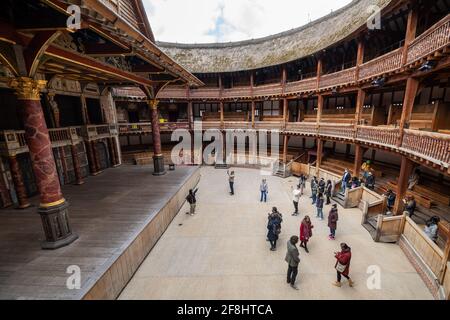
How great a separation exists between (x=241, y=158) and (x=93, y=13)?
18284 millimetres

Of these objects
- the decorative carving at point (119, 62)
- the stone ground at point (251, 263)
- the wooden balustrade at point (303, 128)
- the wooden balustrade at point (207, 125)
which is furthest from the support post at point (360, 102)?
the decorative carving at point (119, 62)

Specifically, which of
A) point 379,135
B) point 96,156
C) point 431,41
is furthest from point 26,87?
point 379,135

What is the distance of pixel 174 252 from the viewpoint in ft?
25.6

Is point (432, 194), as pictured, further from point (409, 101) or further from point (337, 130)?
point (337, 130)

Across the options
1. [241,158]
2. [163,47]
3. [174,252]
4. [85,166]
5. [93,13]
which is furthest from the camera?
[163,47]

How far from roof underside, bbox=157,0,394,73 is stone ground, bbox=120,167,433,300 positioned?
12.5 meters

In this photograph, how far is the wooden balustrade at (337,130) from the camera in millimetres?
12617

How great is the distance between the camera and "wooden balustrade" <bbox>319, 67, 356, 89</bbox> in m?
12.6

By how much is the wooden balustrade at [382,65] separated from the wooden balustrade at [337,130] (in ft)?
9.96

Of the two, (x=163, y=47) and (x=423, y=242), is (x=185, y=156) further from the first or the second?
(x=423, y=242)

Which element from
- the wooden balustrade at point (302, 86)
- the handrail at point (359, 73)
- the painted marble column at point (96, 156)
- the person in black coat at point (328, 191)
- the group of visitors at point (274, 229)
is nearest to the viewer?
the handrail at point (359, 73)

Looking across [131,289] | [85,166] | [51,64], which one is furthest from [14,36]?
[85,166]

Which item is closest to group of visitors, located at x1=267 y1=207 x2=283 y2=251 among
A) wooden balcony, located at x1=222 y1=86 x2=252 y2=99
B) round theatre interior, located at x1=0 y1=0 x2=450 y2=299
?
round theatre interior, located at x1=0 y1=0 x2=450 y2=299

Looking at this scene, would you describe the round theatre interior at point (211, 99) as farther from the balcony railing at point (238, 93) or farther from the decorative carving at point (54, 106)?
the balcony railing at point (238, 93)
